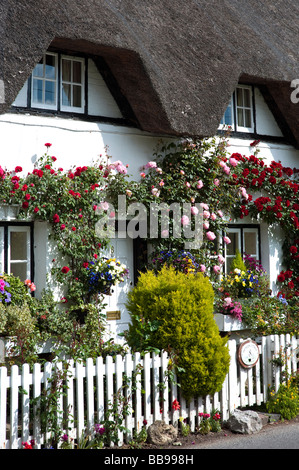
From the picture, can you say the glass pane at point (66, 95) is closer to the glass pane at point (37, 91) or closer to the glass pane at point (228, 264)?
the glass pane at point (37, 91)

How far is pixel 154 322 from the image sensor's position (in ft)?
18.4

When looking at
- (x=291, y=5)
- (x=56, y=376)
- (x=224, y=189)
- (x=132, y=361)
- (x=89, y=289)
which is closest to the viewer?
(x=56, y=376)

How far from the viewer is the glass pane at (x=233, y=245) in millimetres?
9211

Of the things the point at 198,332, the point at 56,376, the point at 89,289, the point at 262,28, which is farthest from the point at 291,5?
the point at 56,376

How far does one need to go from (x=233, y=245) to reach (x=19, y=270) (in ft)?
12.2

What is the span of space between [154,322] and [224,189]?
3.53 m

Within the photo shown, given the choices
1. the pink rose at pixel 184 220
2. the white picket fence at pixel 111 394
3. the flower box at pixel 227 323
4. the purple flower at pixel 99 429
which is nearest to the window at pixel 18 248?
the white picket fence at pixel 111 394

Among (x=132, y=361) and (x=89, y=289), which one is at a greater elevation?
(x=89, y=289)

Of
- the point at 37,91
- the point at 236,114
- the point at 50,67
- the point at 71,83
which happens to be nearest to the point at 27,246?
the point at 37,91

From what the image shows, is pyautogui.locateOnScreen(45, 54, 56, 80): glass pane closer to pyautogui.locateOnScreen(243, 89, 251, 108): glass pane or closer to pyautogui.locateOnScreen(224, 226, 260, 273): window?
pyautogui.locateOnScreen(243, 89, 251, 108): glass pane

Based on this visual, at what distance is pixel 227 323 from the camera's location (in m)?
7.79

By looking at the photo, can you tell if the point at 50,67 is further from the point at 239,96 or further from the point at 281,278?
the point at 281,278

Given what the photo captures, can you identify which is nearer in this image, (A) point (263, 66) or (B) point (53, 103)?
(B) point (53, 103)

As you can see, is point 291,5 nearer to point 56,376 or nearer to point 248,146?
point 248,146
